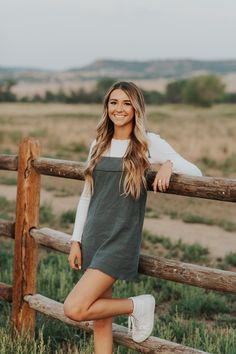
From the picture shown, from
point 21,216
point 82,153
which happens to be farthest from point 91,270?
point 82,153

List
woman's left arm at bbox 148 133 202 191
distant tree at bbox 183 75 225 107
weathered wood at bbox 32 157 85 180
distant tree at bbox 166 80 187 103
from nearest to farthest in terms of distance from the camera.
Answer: woman's left arm at bbox 148 133 202 191 → weathered wood at bbox 32 157 85 180 → distant tree at bbox 183 75 225 107 → distant tree at bbox 166 80 187 103

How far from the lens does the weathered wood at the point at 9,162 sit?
16.0 ft

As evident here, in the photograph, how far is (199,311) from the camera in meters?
6.03

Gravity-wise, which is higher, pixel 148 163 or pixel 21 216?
pixel 148 163

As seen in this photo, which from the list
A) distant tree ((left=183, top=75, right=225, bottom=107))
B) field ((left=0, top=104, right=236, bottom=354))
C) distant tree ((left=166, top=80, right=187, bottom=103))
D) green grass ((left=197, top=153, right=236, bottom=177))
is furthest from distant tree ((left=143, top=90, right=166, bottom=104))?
field ((left=0, top=104, right=236, bottom=354))

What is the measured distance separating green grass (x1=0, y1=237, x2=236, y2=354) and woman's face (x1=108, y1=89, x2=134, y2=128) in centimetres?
147

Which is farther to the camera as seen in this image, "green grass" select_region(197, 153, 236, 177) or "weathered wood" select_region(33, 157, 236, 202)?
"green grass" select_region(197, 153, 236, 177)

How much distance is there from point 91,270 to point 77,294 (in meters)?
0.15

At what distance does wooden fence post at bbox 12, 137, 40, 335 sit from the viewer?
4.78 m

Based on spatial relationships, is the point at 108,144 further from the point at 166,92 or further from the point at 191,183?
the point at 166,92

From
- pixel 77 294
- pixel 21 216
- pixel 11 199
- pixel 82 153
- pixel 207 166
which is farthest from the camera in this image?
pixel 82 153

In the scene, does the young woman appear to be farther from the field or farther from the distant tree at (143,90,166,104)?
the distant tree at (143,90,166,104)

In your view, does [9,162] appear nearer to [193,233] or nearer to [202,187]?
[202,187]

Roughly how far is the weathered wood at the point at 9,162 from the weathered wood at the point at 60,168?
A: 0.20 m
